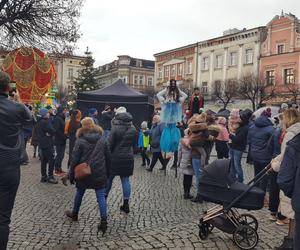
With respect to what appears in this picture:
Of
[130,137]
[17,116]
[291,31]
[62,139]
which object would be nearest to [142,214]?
[130,137]

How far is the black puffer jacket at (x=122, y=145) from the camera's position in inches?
281

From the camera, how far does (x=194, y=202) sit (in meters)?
8.13

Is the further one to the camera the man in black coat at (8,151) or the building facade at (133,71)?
the building facade at (133,71)

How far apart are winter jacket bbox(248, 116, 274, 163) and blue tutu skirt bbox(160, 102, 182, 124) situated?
2497 mm

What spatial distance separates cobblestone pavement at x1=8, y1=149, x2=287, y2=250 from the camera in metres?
5.52

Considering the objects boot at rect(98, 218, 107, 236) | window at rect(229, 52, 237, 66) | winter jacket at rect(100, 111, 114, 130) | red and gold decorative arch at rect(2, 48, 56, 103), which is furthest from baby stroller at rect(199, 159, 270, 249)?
window at rect(229, 52, 237, 66)

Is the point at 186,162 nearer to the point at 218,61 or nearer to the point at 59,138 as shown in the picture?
the point at 59,138

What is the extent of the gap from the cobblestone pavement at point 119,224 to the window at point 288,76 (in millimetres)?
38854

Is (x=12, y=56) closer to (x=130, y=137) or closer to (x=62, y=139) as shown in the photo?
A: (x=62, y=139)

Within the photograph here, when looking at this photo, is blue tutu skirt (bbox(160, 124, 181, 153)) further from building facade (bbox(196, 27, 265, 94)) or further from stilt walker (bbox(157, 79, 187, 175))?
building facade (bbox(196, 27, 265, 94))

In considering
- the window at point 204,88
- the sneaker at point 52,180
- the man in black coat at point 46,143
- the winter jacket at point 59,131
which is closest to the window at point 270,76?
the window at point 204,88

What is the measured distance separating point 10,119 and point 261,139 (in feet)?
Answer: 17.2

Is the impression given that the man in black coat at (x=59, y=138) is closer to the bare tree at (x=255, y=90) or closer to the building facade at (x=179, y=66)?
the bare tree at (x=255, y=90)

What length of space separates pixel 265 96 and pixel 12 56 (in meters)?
28.9
